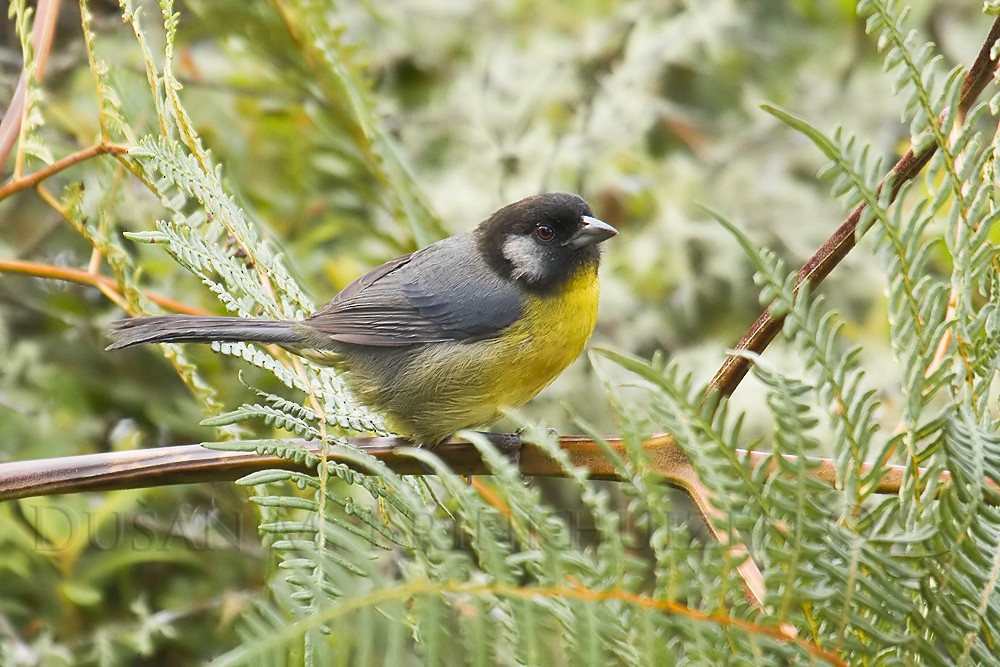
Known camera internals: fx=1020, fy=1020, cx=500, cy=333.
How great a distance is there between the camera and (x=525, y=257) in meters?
2.92

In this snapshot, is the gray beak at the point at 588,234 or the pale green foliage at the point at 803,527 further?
the gray beak at the point at 588,234

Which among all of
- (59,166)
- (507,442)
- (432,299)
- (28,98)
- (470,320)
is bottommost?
(507,442)

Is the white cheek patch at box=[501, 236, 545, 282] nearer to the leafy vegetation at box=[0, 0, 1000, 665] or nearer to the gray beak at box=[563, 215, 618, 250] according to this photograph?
the gray beak at box=[563, 215, 618, 250]

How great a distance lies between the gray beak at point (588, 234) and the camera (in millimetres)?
2883

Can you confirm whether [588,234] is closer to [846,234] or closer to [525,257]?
[525,257]

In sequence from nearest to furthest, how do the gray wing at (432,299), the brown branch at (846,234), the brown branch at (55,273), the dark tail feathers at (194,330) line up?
the brown branch at (846,234), the brown branch at (55,273), the dark tail feathers at (194,330), the gray wing at (432,299)

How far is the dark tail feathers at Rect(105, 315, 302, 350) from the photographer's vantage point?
6.29ft

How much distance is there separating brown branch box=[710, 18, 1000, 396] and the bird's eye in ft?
5.31

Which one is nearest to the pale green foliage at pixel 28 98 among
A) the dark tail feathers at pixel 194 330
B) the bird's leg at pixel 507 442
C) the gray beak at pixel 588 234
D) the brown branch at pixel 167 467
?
the dark tail feathers at pixel 194 330

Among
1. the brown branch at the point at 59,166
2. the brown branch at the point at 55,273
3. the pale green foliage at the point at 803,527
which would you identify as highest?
the brown branch at the point at 59,166

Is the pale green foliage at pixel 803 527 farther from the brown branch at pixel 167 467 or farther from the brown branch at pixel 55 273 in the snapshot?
the brown branch at pixel 55 273

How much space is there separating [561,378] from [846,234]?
2.12 m

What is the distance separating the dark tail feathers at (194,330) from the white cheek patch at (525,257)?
3.09 ft

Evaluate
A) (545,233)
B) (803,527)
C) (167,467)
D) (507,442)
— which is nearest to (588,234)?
(545,233)
